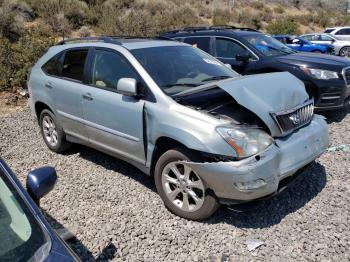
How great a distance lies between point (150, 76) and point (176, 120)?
0.72 meters

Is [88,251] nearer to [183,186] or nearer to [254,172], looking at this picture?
[183,186]

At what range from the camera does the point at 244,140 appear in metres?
3.75

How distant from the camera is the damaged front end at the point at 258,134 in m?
3.70

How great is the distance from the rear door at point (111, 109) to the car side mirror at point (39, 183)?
1816 millimetres

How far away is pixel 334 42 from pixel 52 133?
19238 mm

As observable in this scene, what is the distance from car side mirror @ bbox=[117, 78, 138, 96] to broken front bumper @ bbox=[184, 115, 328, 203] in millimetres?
989

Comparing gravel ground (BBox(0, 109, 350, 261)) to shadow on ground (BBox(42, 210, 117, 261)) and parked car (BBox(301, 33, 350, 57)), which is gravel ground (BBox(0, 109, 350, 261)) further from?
parked car (BBox(301, 33, 350, 57))

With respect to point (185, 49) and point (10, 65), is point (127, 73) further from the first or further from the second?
point (10, 65)

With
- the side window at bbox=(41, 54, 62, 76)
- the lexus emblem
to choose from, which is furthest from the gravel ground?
the side window at bbox=(41, 54, 62, 76)

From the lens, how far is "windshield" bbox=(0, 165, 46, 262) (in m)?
1.98

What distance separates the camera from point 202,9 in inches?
1368

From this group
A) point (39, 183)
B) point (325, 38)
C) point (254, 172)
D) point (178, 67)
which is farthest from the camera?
point (325, 38)

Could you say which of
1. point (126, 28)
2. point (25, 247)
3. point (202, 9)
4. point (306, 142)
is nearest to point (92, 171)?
point (306, 142)

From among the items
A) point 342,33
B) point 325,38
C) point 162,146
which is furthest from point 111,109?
point 342,33
